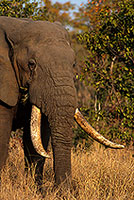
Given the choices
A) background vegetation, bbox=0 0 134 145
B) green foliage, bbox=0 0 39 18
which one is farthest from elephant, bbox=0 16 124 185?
green foliage, bbox=0 0 39 18

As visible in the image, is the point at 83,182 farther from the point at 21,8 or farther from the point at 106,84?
the point at 21,8

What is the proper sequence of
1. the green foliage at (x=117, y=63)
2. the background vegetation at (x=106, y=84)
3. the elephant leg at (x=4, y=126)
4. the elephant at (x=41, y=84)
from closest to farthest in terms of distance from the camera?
the elephant at (x=41, y=84) → the elephant leg at (x=4, y=126) → the background vegetation at (x=106, y=84) → the green foliage at (x=117, y=63)

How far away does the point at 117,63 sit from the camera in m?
6.32

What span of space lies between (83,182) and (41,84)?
1.16 metres

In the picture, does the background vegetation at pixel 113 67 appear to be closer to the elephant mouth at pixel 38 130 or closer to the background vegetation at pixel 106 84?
the background vegetation at pixel 106 84

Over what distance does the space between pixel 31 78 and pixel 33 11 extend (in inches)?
126

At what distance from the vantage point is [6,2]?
637 cm

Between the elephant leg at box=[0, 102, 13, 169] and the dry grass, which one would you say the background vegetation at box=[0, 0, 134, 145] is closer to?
the dry grass

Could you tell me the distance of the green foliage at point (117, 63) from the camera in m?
5.86

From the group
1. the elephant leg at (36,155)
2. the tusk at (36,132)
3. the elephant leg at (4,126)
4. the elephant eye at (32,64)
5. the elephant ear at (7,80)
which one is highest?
the elephant eye at (32,64)

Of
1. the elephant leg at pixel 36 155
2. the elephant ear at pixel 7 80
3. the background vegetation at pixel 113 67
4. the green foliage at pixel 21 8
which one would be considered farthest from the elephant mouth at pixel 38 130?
the green foliage at pixel 21 8

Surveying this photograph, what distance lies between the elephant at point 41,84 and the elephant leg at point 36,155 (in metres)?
0.23

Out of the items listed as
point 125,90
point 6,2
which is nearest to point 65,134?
point 125,90

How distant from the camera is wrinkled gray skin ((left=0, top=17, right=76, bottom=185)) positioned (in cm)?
350
